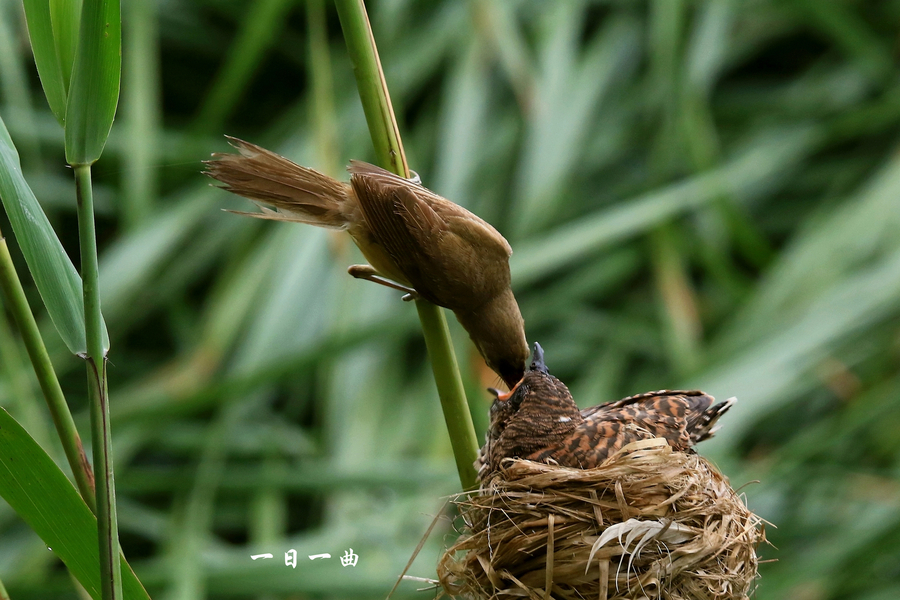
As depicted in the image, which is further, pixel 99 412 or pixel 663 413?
pixel 663 413

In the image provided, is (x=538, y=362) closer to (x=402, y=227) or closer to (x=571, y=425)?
(x=571, y=425)

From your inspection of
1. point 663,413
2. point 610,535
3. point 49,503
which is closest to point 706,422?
point 663,413

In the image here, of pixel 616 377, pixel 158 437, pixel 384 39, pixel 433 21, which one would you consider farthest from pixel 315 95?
pixel 616 377

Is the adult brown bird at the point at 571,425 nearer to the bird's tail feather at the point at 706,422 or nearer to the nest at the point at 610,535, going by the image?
the bird's tail feather at the point at 706,422

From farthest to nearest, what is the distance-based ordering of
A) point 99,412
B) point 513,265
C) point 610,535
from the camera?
point 513,265 → point 610,535 → point 99,412

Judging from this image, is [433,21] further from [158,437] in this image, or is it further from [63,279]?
[63,279]

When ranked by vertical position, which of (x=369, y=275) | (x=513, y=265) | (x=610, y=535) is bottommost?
(x=610, y=535)
